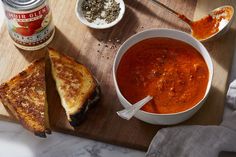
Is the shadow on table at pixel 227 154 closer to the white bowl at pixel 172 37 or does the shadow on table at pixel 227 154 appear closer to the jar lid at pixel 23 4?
the white bowl at pixel 172 37

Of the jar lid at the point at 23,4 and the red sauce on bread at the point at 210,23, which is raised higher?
the jar lid at the point at 23,4

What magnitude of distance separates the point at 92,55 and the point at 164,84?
374mm

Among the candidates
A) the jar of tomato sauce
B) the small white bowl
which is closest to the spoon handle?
the small white bowl

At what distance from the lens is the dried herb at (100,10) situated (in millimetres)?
2467

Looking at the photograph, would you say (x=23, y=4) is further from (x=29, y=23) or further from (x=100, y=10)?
(x=100, y=10)

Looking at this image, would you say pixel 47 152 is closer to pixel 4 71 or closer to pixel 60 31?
pixel 4 71

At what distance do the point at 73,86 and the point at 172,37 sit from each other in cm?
41

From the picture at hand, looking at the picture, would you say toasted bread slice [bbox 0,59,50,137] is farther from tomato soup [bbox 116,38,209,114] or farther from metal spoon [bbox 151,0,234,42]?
metal spoon [bbox 151,0,234,42]

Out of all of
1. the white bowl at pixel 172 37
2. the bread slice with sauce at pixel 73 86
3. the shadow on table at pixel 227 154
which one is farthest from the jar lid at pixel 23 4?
the shadow on table at pixel 227 154

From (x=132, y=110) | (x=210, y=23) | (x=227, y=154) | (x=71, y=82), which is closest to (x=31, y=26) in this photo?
(x=71, y=82)

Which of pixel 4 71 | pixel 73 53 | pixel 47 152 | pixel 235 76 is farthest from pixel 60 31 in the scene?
pixel 235 76

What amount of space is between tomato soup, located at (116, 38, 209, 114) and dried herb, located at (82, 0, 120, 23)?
0.87 ft

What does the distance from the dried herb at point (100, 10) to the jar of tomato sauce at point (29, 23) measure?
0.54 feet

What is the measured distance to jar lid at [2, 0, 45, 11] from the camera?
7.25 feet
